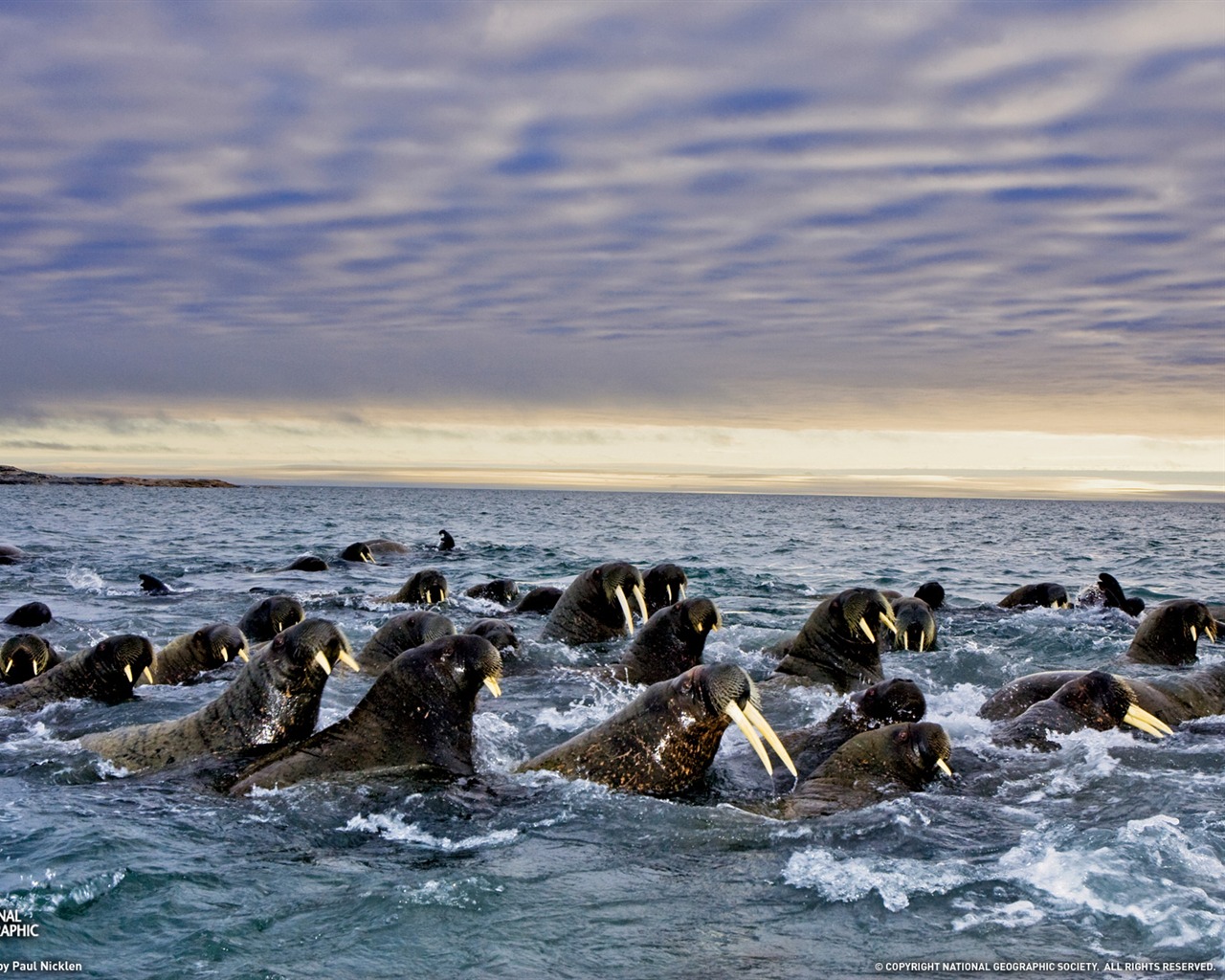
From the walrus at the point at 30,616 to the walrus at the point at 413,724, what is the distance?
1065cm

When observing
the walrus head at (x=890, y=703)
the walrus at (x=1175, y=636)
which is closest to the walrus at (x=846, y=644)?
the walrus head at (x=890, y=703)

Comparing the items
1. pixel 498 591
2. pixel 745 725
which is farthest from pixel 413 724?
pixel 498 591

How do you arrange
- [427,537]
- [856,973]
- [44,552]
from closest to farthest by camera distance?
[856,973] < [44,552] < [427,537]

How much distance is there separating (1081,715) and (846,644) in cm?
319

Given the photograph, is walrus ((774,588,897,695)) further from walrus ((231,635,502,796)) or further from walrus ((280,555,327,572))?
walrus ((280,555,327,572))

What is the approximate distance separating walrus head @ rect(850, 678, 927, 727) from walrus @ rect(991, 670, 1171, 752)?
884mm

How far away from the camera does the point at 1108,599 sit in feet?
70.8

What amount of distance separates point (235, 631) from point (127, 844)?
6.25 m

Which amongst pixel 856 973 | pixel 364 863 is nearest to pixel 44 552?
pixel 364 863

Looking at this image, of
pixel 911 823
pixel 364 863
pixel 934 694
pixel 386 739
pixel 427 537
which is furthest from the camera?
pixel 427 537

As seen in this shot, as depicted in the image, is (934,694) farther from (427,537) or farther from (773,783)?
(427,537)

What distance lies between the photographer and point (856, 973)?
5.53 metres

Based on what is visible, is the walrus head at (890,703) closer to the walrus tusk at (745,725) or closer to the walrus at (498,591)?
the walrus tusk at (745,725)

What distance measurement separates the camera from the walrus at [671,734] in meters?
7.67
